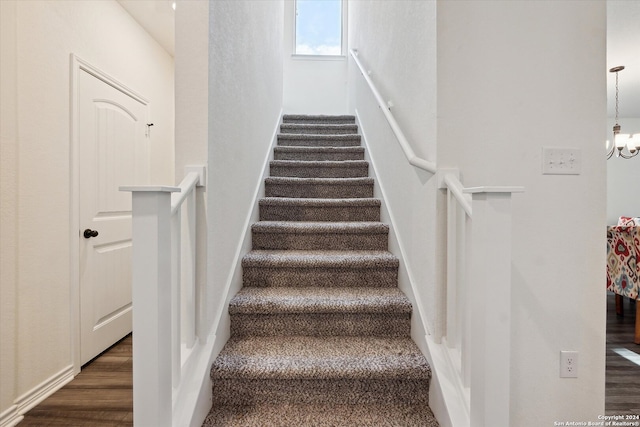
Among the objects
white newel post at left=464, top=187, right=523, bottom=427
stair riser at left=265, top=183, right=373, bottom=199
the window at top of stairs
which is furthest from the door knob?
the window at top of stairs

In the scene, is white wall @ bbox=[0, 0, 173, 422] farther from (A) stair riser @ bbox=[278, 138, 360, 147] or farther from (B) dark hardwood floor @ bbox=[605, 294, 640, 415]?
(B) dark hardwood floor @ bbox=[605, 294, 640, 415]

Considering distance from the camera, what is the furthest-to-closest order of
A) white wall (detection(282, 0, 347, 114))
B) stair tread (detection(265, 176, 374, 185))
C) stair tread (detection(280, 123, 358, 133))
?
white wall (detection(282, 0, 347, 114)) → stair tread (detection(280, 123, 358, 133)) → stair tread (detection(265, 176, 374, 185))

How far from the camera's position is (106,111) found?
235 centimetres

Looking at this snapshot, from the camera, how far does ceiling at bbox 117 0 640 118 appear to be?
2.51 meters

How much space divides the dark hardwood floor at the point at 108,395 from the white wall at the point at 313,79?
3886 mm

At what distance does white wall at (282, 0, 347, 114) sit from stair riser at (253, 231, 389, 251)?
10.5 ft

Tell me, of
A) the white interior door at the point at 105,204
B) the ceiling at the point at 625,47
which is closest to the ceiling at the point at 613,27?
the ceiling at the point at 625,47

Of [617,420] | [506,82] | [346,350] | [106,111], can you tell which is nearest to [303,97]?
[106,111]

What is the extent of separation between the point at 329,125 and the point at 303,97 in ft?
5.10

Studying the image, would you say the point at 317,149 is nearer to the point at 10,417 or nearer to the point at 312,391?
the point at 312,391

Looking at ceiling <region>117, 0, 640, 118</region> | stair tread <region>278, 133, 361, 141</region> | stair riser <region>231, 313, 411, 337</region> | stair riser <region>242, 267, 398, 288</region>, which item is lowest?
stair riser <region>231, 313, 411, 337</region>

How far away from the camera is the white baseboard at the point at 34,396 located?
1541 mm

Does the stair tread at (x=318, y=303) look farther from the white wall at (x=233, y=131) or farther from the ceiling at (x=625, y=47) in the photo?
the ceiling at (x=625, y=47)

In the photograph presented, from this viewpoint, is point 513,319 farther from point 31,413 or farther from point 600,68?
point 31,413
